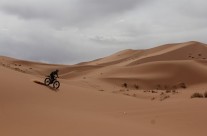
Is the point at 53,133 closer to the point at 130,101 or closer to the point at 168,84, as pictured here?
the point at 130,101

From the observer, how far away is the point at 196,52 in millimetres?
56688

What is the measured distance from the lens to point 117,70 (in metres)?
39.8

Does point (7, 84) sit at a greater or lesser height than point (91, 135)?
greater

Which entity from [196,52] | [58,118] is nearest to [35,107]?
[58,118]

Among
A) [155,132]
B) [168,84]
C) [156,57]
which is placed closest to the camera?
[155,132]

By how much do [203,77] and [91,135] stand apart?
1112 inches

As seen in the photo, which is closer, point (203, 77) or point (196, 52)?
point (203, 77)

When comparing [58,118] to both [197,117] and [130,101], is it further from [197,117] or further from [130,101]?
[130,101]

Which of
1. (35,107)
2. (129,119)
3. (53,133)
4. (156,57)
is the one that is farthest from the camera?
(156,57)

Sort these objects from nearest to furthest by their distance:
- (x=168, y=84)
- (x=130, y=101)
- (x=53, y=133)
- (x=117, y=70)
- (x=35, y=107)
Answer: (x=53, y=133) → (x=35, y=107) → (x=130, y=101) → (x=168, y=84) → (x=117, y=70)

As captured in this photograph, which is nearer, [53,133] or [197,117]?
[53,133]

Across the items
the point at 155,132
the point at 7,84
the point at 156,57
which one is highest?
the point at 156,57

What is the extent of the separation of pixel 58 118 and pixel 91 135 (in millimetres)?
1273

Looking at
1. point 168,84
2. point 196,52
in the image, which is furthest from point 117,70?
point 196,52
